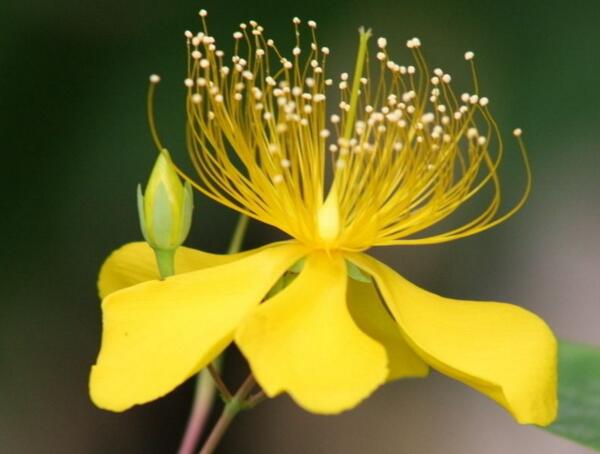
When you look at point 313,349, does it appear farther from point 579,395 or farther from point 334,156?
point 579,395

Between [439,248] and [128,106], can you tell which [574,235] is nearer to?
[439,248]

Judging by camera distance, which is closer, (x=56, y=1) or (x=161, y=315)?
(x=161, y=315)

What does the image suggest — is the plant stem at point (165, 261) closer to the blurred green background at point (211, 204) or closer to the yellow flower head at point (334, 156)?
the yellow flower head at point (334, 156)

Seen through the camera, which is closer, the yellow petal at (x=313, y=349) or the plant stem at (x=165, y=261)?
the yellow petal at (x=313, y=349)

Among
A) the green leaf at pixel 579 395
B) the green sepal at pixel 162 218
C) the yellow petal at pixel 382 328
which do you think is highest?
the green sepal at pixel 162 218

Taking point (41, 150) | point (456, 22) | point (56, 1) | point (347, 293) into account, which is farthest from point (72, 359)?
point (347, 293)

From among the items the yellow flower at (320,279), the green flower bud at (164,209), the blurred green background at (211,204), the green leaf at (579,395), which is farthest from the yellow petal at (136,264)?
the blurred green background at (211,204)
